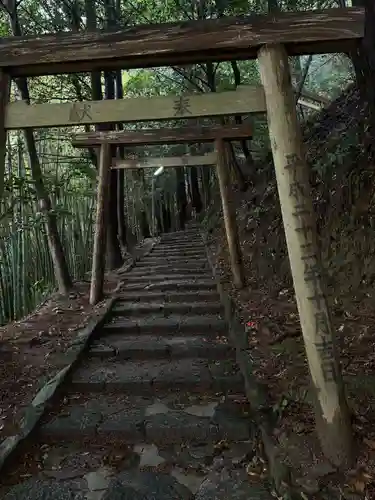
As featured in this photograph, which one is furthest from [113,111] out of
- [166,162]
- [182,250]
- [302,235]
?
[182,250]

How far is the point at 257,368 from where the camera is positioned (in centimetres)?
429

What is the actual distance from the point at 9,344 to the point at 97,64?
363 cm

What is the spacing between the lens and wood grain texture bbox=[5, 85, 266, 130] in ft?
10.4

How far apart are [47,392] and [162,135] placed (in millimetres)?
4570

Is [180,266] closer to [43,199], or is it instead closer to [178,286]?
[178,286]

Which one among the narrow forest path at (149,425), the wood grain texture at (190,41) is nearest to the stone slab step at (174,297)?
the narrow forest path at (149,425)

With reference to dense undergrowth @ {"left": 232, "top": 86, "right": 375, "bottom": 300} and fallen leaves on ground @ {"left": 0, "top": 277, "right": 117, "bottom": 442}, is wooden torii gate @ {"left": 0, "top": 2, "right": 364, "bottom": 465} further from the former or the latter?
fallen leaves on ground @ {"left": 0, "top": 277, "right": 117, "bottom": 442}

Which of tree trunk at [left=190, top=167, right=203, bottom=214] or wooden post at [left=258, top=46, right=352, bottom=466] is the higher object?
tree trunk at [left=190, top=167, right=203, bottom=214]

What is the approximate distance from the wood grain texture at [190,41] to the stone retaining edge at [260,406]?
8.49ft

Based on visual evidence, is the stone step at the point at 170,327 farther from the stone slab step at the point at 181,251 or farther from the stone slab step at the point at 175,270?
the stone slab step at the point at 181,251

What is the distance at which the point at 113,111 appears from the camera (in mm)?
3240

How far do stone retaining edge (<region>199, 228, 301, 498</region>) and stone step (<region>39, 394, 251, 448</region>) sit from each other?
0.49 feet

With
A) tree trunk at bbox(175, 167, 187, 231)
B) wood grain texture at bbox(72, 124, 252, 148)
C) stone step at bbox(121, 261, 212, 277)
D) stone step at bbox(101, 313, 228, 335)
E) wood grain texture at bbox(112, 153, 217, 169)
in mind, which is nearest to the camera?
stone step at bbox(101, 313, 228, 335)

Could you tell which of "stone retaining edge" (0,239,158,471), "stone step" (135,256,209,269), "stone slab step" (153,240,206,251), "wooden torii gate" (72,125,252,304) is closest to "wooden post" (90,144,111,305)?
"wooden torii gate" (72,125,252,304)
